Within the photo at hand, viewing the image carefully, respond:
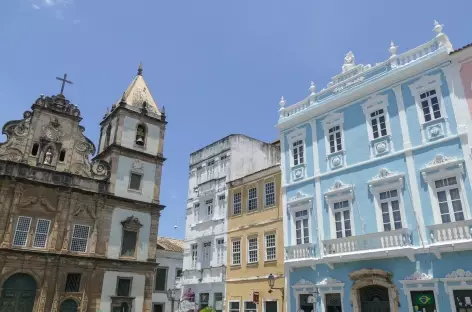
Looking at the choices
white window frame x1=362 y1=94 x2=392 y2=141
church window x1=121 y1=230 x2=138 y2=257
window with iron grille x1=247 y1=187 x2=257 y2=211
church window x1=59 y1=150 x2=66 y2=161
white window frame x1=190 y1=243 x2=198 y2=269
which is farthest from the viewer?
white window frame x1=190 y1=243 x2=198 y2=269

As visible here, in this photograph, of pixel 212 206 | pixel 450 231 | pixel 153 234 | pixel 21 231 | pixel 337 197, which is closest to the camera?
pixel 450 231

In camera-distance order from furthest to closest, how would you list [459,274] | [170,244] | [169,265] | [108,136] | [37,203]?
[170,244] < [169,265] < [108,136] < [37,203] < [459,274]

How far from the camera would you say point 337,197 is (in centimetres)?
1817

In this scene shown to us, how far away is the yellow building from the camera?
20.7 meters

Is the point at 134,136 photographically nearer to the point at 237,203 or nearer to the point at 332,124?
the point at 237,203

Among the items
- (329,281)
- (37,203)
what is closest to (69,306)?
(37,203)

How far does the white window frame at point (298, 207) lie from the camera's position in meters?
19.0

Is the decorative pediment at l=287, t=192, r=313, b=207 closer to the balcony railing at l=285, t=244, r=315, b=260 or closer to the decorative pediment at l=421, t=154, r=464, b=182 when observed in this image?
the balcony railing at l=285, t=244, r=315, b=260

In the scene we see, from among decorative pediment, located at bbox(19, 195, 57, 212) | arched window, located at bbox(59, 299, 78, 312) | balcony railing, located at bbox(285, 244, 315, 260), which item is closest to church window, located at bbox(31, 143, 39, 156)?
decorative pediment, located at bbox(19, 195, 57, 212)

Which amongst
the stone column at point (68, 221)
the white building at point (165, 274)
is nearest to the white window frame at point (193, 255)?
the white building at point (165, 274)

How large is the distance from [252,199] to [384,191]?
8.94 metres

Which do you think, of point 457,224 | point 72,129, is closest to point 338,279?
point 457,224

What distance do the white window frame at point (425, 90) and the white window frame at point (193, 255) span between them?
1663 cm

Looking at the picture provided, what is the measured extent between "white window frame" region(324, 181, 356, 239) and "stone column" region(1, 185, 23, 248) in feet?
56.9
